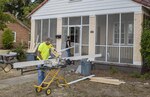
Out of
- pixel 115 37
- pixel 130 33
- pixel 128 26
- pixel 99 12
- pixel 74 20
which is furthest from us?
pixel 74 20

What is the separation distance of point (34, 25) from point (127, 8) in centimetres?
917

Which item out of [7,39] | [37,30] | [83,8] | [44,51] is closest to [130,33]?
[83,8]

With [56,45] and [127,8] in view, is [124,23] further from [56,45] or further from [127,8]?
[56,45]

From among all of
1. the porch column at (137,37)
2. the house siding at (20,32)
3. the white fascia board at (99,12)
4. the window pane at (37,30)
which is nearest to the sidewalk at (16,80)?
the porch column at (137,37)

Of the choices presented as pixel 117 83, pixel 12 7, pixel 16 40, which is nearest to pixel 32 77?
pixel 117 83

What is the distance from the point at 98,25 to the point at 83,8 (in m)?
1.60

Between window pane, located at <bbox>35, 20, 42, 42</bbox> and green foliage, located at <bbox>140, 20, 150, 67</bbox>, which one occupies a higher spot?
window pane, located at <bbox>35, 20, 42, 42</bbox>

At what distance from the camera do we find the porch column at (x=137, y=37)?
1606cm

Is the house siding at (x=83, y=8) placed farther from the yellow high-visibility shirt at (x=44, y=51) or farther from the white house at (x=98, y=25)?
the yellow high-visibility shirt at (x=44, y=51)

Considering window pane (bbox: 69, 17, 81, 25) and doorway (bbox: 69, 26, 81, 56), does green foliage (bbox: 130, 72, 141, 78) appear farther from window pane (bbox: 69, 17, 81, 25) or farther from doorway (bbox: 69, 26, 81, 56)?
window pane (bbox: 69, 17, 81, 25)

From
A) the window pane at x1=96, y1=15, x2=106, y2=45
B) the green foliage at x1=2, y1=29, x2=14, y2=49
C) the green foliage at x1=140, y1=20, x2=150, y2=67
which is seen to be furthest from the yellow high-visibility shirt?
the green foliage at x1=2, y1=29, x2=14, y2=49

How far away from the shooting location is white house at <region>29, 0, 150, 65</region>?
54.1 feet

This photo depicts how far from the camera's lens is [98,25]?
19547 mm

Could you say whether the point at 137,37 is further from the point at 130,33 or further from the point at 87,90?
the point at 87,90
